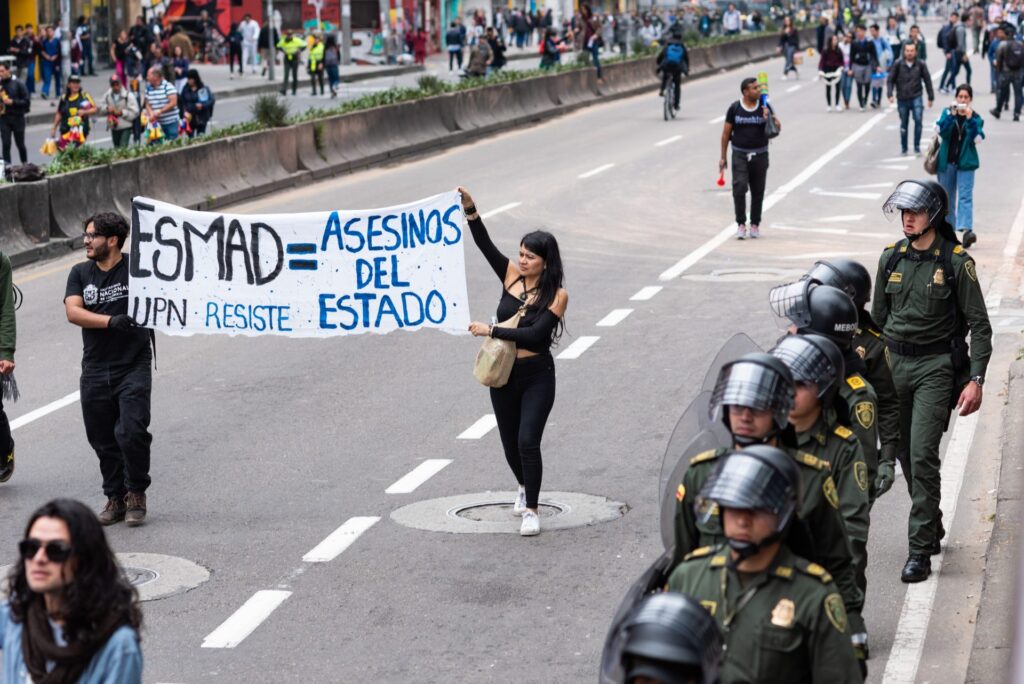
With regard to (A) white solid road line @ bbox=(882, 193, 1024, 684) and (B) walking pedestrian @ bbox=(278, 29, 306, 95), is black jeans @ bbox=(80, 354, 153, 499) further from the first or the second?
(B) walking pedestrian @ bbox=(278, 29, 306, 95)

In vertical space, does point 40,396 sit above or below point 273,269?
below

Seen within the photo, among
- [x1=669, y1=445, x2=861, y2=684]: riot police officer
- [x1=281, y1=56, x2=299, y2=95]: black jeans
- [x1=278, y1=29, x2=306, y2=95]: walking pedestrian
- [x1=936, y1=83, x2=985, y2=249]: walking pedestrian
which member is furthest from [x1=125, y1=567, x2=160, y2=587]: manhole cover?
[x1=281, y1=56, x2=299, y2=95]: black jeans

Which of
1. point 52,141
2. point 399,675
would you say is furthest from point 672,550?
point 52,141

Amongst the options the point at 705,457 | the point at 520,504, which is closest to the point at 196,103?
the point at 520,504

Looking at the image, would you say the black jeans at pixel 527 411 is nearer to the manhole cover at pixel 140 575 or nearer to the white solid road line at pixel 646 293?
the manhole cover at pixel 140 575

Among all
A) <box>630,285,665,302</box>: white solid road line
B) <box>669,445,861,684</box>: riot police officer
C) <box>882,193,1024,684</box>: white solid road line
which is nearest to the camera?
<box>669,445,861,684</box>: riot police officer

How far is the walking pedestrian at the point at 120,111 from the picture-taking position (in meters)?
28.6

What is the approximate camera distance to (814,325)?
7.03m

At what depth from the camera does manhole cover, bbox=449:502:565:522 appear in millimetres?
10000

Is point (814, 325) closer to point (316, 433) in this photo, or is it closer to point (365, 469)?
point (365, 469)

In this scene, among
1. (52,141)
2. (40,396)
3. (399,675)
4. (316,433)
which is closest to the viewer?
(399,675)

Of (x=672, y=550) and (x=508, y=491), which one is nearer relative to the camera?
(x=672, y=550)

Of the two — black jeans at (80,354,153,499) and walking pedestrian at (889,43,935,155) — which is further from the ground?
walking pedestrian at (889,43,935,155)

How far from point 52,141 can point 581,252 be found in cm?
1009
